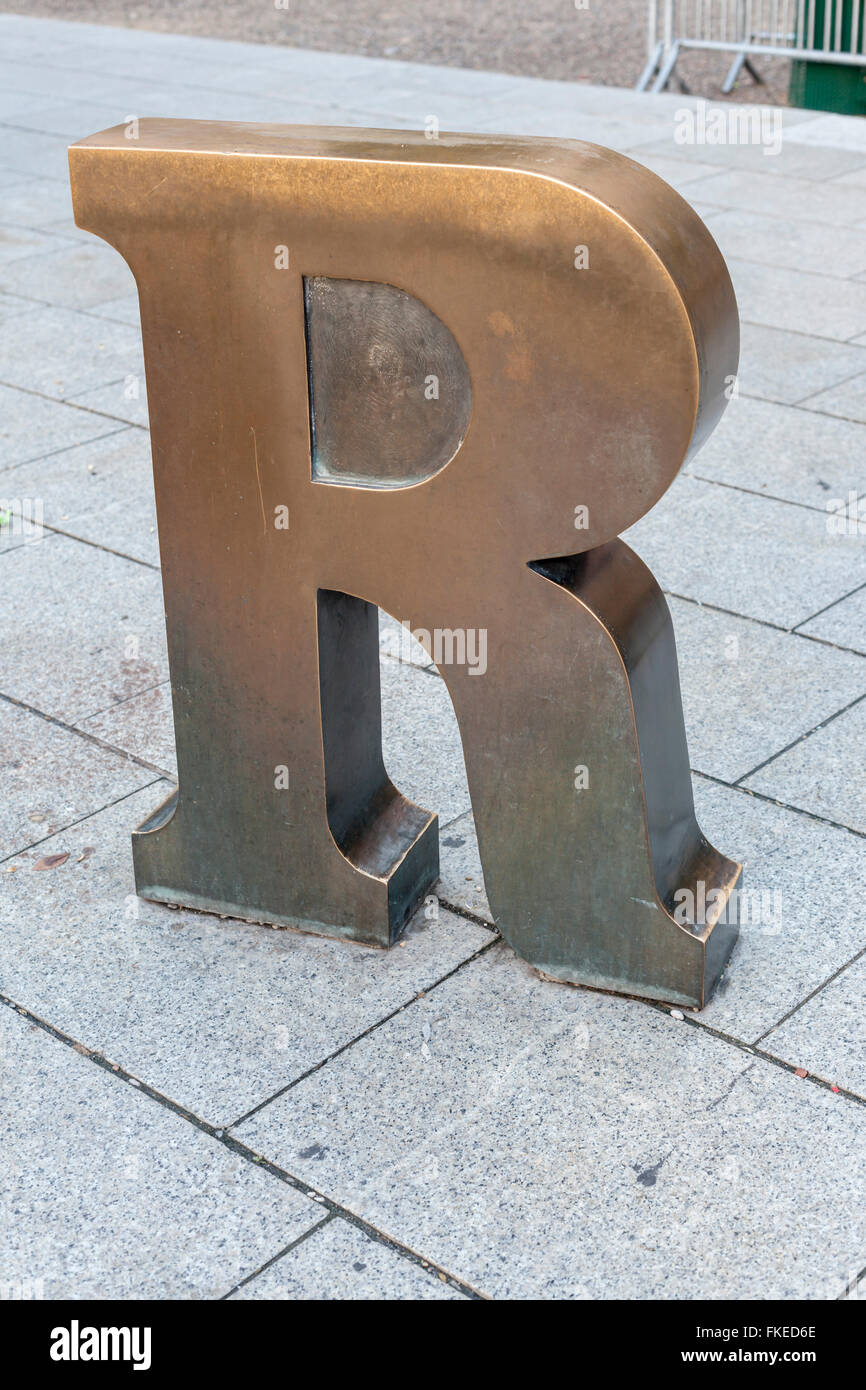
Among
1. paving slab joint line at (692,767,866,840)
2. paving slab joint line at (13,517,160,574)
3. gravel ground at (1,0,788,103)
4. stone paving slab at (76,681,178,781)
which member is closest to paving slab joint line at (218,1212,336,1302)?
stone paving slab at (76,681,178,781)

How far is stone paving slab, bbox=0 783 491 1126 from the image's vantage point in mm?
3346

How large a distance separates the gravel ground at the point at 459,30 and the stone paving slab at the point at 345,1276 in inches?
557

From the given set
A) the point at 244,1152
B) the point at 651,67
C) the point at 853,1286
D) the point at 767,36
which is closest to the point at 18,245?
the point at 651,67

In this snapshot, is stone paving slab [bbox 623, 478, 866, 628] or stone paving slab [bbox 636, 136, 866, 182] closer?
stone paving slab [bbox 623, 478, 866, 628]

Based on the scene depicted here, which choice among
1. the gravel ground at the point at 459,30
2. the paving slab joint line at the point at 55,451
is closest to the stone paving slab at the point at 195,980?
the paving slab joint line at the point at 55,451

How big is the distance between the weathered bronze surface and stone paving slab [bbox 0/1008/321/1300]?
2.42 feet

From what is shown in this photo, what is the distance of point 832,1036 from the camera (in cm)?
337

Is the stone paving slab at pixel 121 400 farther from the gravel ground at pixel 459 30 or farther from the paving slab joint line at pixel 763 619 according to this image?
the gravel ground at pixel 459 30

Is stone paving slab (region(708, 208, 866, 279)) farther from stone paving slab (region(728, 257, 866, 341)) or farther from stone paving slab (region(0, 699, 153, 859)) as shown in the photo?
stone paving slab (region(0, 699, 153, 859))

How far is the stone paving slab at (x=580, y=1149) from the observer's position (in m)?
2.83

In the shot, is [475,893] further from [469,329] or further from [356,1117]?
[469,329]

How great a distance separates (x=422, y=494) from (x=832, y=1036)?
1567 millimetres

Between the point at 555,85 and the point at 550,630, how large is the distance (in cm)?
1147
